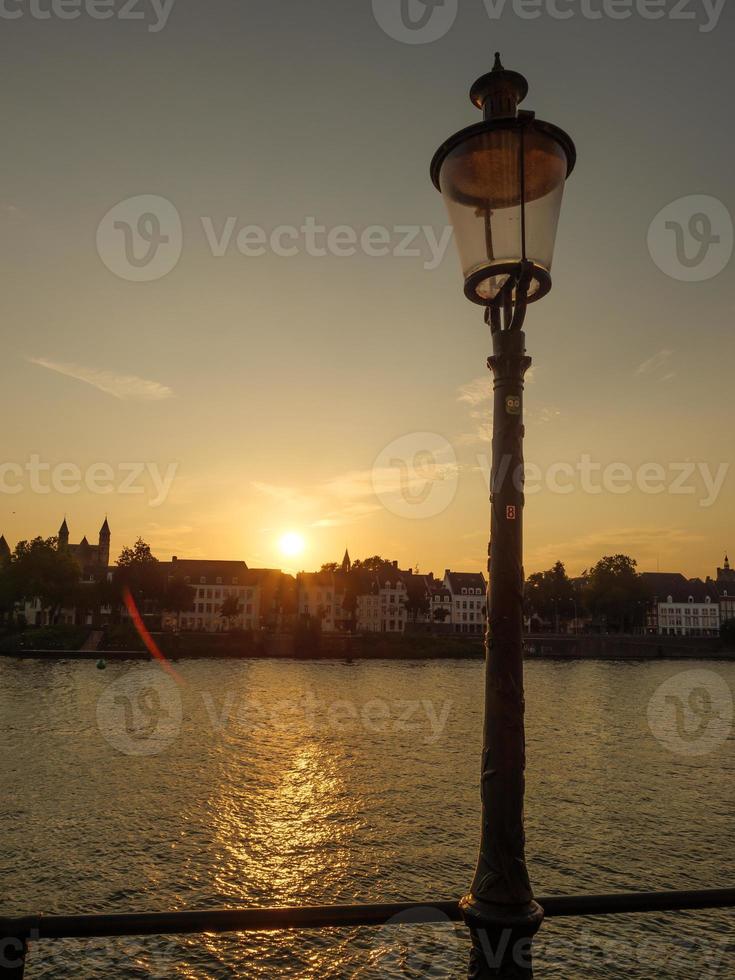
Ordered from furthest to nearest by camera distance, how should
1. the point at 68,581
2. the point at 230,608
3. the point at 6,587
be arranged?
the point at 230,608 < the point at 68,581 < the point at 6,587

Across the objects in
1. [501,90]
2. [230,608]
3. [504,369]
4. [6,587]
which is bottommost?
[230,608]

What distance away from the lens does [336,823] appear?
1156 inches

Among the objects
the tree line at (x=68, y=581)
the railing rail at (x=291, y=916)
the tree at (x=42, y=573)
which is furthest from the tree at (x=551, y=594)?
the railing rail at (x=291, y=916)

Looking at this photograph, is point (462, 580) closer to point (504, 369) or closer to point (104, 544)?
point (104, 544)

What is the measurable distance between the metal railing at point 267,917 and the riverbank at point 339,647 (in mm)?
100777

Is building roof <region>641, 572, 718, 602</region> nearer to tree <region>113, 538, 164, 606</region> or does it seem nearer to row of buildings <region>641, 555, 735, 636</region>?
row of buildings <region>641, 555, 735, 636</region>

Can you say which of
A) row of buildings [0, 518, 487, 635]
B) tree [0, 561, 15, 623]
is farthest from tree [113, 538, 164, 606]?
row of buildings [0, 518, 487, 635]

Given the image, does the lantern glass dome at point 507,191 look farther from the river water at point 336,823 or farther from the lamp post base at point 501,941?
the river water at point 336,823

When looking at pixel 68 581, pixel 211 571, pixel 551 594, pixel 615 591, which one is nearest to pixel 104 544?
pixel 211 571

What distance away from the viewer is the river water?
18.6 metres

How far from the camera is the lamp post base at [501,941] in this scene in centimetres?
361

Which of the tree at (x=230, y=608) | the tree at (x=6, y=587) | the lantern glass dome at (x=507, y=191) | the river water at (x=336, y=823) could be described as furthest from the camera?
the tree at (x=230, y=608)

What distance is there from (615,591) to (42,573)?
103 m

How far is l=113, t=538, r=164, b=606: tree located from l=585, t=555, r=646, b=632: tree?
85.3m
